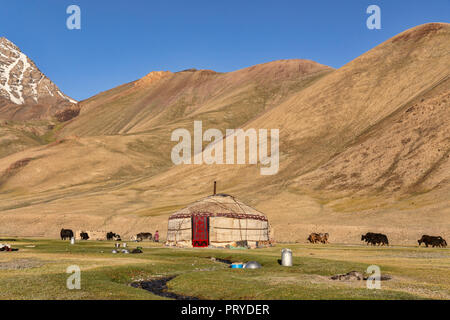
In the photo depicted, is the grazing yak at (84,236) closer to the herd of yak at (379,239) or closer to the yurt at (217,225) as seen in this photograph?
the yurt at (217,225)

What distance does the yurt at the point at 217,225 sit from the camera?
4853cm

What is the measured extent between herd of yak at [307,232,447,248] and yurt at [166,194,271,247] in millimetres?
6344

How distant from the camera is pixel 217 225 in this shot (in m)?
48.5

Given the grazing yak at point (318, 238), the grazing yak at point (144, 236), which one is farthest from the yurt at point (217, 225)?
the grazing yak at point (144, 236)

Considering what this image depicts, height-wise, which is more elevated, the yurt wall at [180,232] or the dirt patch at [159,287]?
the yurt wall at [180,232]

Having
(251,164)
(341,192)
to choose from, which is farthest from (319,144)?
(341,192)

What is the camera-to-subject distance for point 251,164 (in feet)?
365

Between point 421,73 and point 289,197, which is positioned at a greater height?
point 421,73

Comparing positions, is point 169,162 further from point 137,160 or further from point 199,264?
point 199,264

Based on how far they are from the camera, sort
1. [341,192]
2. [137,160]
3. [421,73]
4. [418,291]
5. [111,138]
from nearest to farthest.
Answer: [418,291]
[341,192]
[421,73]
[137,160]
[111,138]

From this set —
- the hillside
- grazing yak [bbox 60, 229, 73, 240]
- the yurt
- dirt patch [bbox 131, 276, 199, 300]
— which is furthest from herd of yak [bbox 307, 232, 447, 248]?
dirt patch [bbox 131, 276, 199, 300]

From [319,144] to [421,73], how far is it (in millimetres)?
31132

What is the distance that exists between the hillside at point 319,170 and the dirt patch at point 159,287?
122 feet

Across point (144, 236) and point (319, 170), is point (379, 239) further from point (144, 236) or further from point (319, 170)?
point (319, 170)
